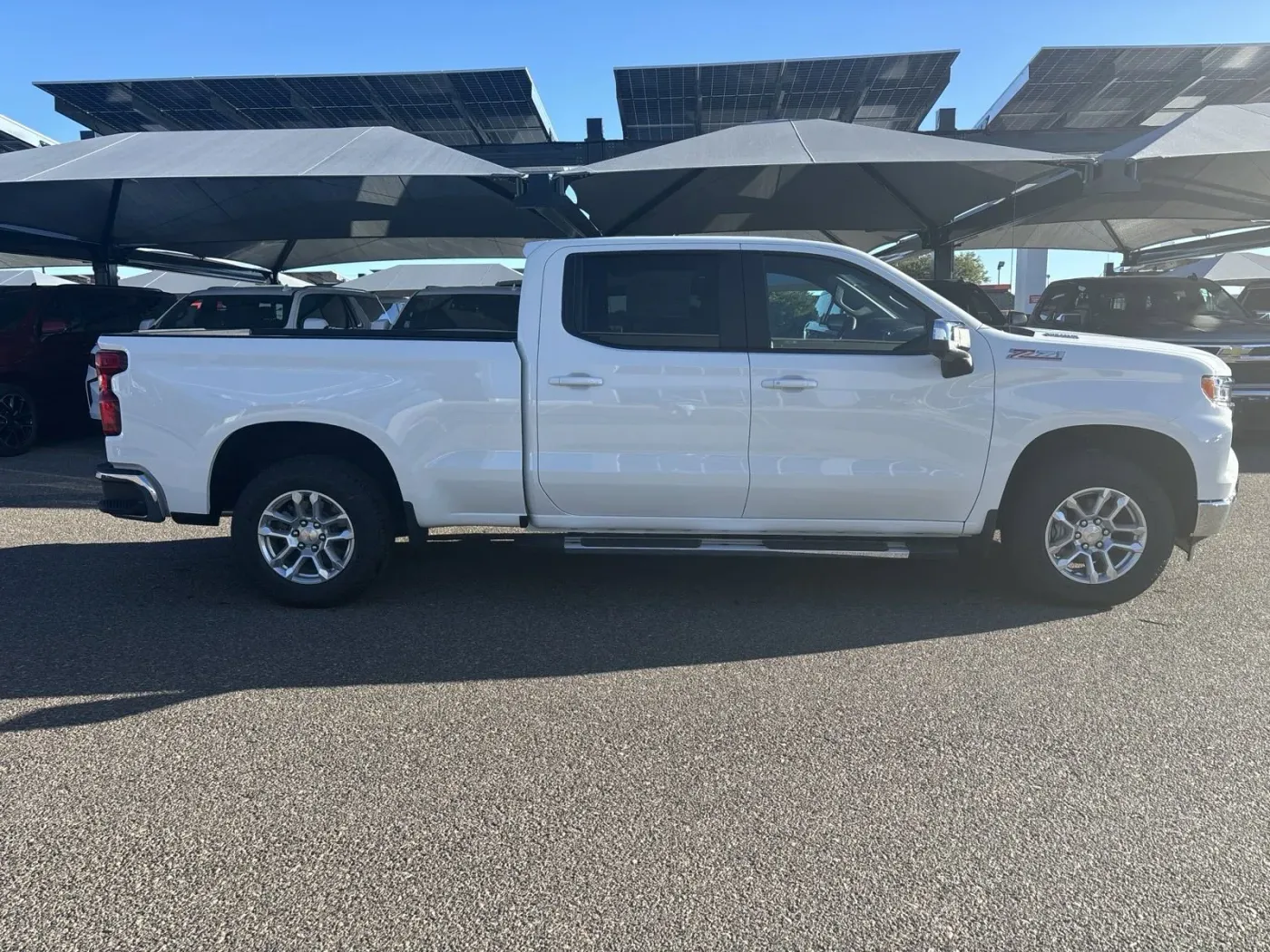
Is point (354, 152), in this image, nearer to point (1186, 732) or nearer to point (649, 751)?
point (649, 751)

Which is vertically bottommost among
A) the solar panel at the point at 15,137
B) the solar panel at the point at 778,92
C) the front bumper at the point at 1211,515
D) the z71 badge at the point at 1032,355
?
the front bumper at the point at 1211,515

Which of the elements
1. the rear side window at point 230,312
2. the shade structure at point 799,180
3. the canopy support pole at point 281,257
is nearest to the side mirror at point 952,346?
the shade structure at point 799,180

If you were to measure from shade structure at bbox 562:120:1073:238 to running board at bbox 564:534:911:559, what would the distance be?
6.04m

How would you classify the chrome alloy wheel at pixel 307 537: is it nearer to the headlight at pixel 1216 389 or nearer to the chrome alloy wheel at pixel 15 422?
the headlight at pixel 1216 389

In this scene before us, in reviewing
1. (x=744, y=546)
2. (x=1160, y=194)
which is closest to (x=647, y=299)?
(x=744, y=546)

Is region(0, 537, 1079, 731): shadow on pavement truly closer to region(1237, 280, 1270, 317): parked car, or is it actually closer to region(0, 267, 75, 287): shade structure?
region(1237, 280, 1270, 317): parked car

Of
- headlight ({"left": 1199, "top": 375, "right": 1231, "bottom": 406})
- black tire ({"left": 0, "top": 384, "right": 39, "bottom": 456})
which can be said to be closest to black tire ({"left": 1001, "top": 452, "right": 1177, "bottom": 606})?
headlight ({"left": 1199, "top": 375, "right": 1231, "bottom": 406})

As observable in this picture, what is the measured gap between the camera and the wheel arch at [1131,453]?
195 inches

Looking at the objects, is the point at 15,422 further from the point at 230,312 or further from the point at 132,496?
the point at 132,496

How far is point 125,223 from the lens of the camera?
15180 mm

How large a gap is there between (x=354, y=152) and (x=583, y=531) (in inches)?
287

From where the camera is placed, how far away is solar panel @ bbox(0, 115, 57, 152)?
17531 millimetres

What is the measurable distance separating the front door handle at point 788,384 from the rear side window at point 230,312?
7.86 m

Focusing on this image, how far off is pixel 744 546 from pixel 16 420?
377 inches
